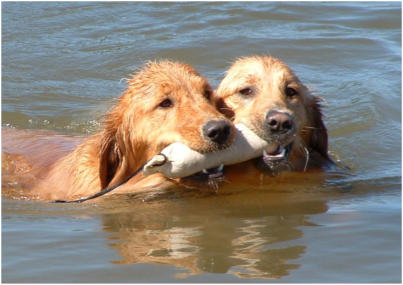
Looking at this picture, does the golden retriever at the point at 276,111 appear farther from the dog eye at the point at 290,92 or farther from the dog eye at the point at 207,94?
the dog eye at the point at 207,94

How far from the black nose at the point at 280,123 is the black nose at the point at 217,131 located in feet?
1.44

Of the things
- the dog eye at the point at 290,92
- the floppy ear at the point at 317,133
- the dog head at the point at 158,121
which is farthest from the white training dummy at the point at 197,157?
the floppy ear at the point at 317,133

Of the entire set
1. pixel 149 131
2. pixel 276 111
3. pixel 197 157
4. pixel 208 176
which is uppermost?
pixel 276 111

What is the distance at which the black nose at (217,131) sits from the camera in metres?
6.22

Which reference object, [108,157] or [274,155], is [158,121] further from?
[274,155]

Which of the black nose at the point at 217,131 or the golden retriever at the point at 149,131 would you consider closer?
the black nose at the point at 217,131

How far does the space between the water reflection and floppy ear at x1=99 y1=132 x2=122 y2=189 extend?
0.37 m

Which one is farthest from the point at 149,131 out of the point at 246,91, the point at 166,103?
the point at 246,91

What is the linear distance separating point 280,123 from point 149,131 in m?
1.01

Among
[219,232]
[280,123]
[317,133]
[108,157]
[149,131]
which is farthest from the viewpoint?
[317,133]

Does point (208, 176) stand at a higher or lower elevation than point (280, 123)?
lower

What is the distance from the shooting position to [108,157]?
23.1ft

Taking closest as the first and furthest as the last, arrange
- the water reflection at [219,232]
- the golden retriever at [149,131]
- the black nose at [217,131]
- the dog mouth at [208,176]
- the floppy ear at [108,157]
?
A: the water reflection at [219,232]
the black nose at [217,131]
the golden retriever at [149,131]
the dog mouth at [208,176]
the floppy ear at [108,157]

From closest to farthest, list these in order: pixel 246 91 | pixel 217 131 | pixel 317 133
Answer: pixel 217 131
pixel 246 91
pixel 317 133
